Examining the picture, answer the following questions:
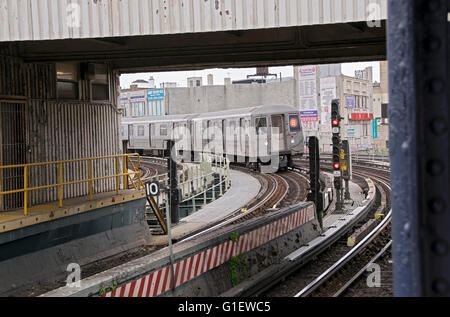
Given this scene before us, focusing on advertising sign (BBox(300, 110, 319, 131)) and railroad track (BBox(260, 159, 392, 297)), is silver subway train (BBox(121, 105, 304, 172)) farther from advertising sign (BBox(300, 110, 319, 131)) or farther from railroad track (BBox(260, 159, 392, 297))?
advertising sign (BBox(300, 110, 319, 131))

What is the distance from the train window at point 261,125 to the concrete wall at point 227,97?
2176 centimetres

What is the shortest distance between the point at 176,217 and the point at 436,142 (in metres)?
14.6

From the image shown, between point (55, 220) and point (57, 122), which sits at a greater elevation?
point (57, 122)

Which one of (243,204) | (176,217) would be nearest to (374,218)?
(243,204)

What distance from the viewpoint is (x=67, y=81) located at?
12906 mm

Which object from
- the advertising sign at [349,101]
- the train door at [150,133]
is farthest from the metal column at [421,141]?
the advertising sign at [349,101]

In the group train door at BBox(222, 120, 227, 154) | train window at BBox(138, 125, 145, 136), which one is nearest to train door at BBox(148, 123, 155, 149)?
train window at BBox(138, 125, 145, 136)

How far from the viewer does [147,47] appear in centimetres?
1148

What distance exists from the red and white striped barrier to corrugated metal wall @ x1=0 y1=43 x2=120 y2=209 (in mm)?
5339

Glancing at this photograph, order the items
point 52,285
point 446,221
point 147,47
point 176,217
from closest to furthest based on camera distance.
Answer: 1. point 446,221
2. point 52,285
3. point 147,47
4. point 176,217

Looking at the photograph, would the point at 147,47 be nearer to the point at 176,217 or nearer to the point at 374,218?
the point at 176,217

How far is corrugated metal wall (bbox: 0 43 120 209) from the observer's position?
11.4 m

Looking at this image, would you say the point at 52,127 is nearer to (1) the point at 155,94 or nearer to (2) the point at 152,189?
(2) the point at 152,189

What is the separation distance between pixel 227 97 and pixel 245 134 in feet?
88.5
